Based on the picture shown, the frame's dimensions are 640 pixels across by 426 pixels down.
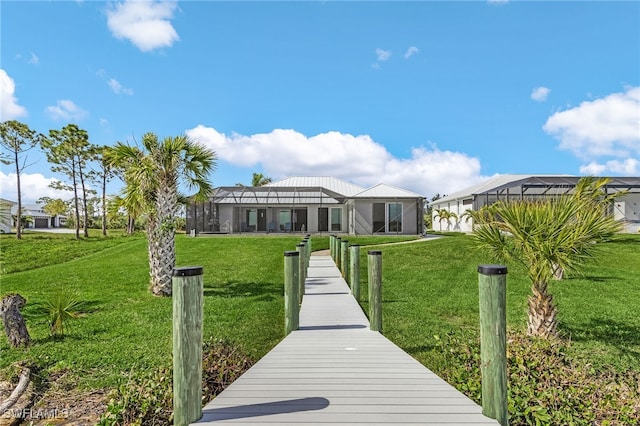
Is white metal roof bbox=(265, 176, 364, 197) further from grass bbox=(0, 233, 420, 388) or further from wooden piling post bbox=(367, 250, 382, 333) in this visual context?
wooden piling post bbox=(367, 250, 382, 333)

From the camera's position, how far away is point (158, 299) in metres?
9.67


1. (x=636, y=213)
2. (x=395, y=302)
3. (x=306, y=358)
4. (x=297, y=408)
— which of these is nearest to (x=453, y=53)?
(x=395, y=302)

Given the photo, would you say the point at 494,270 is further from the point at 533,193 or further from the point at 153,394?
the point at 533,193

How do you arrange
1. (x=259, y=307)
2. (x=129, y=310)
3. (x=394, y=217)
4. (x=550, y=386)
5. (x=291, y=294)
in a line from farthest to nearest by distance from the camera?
(x=394, y=217)
(x=259, y=307)
(x=129, y=310)
(x=291, y=294)
(x=550, y=386)

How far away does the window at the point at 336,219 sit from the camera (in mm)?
29469

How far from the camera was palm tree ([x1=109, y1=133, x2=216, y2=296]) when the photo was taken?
9750mm

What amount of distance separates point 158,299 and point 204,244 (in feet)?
38.3

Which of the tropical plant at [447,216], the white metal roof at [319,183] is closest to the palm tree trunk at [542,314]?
the white metal roof at [319,183]

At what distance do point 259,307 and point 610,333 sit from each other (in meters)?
7.77

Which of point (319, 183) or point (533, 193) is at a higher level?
point (319, 183)

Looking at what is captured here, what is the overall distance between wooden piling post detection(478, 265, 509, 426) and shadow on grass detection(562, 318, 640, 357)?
5.11m

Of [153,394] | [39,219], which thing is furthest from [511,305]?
[39,219]

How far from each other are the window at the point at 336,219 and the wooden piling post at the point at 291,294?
77.7 ft

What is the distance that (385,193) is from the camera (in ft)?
88.4
